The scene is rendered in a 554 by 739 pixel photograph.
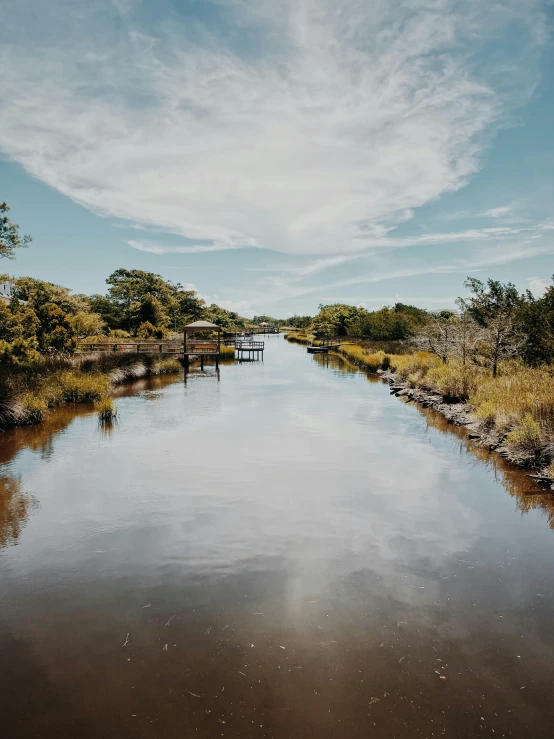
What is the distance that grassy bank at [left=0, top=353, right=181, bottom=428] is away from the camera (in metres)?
14.8

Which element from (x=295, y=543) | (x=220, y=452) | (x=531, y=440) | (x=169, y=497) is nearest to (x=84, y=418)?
(x=220, y=452)

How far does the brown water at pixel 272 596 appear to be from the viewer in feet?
12.7

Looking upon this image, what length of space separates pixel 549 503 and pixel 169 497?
7.49 metres

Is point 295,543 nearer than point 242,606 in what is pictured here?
No

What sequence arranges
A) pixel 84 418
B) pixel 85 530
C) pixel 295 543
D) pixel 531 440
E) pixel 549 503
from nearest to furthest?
pixel 295 543
pixel 85 530
pixel 549 503
pixel 531 440
pixel 84 418

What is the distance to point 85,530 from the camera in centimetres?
735

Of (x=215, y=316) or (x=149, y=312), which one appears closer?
(x=149, y=312)

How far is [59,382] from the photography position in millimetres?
18672

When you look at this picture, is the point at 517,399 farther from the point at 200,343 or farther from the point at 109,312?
the point at 109,312

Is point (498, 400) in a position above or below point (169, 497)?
above

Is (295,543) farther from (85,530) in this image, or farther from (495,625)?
(85,530)

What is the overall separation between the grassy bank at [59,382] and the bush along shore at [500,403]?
47.8 ft

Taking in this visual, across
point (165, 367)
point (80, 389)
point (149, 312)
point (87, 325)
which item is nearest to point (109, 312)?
point (149, 312)

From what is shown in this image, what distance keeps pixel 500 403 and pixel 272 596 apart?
10971mm
